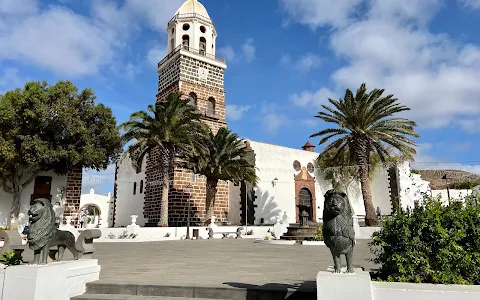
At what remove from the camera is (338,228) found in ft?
11.4

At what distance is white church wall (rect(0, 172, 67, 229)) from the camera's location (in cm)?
1875

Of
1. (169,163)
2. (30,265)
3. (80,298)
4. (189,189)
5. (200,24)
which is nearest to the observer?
(30,265)

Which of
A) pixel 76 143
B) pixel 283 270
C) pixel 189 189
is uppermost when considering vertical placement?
pixel 76 143

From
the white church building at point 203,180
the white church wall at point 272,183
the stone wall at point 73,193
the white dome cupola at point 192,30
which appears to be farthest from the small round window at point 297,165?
the stone wall at point 73,193

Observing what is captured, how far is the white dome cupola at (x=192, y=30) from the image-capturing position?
25.7 m

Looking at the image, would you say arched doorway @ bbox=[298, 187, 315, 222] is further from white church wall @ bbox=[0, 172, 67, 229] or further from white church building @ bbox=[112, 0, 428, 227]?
white church wall @ bbox=[0, 172, 67, 229]

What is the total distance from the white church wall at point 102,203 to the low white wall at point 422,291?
3299 centimetres

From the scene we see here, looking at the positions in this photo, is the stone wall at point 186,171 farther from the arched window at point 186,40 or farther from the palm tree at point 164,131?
the palm tree at point 164,131

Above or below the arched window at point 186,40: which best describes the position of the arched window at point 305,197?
below

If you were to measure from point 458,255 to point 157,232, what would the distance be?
1686 centimetres

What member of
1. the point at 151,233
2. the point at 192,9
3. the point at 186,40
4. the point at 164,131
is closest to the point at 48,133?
the point at 164,131

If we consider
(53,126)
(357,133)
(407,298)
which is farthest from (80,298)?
(357,133)

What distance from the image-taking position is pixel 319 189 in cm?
3072

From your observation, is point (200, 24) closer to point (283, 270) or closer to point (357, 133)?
point (357, 133)
